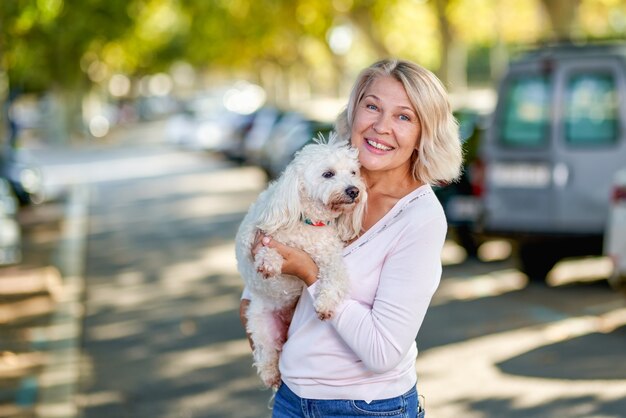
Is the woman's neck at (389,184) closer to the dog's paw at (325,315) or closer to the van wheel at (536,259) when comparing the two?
the dog's paw at (325,315)

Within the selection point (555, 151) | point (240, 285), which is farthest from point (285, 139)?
point (555, 151)

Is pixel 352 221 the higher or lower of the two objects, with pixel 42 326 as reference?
higher

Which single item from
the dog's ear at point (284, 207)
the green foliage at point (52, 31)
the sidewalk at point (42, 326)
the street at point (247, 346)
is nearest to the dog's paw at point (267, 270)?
the dog's ear at point (284, 207)

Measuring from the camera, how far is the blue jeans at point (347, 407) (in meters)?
2.96

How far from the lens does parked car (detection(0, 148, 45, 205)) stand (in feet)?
73.2

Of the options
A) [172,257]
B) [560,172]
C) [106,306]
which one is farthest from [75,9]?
[560,172]

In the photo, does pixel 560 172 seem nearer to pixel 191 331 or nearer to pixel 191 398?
pixel 191 331

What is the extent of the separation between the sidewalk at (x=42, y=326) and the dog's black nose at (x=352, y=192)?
469 cm

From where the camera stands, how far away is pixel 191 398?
294 inches

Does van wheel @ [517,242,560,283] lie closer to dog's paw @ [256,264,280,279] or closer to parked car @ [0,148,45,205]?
dog's paw @ [256,264,280,279]

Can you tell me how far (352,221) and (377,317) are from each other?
14.3 inches

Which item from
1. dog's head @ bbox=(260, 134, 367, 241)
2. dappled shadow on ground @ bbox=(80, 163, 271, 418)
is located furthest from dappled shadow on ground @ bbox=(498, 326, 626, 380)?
dog's head @ bbox=(260, 134, 367, 241)

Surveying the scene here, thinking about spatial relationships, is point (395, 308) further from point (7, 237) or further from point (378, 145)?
point (7, 237)

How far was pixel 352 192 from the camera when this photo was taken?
119 inches
